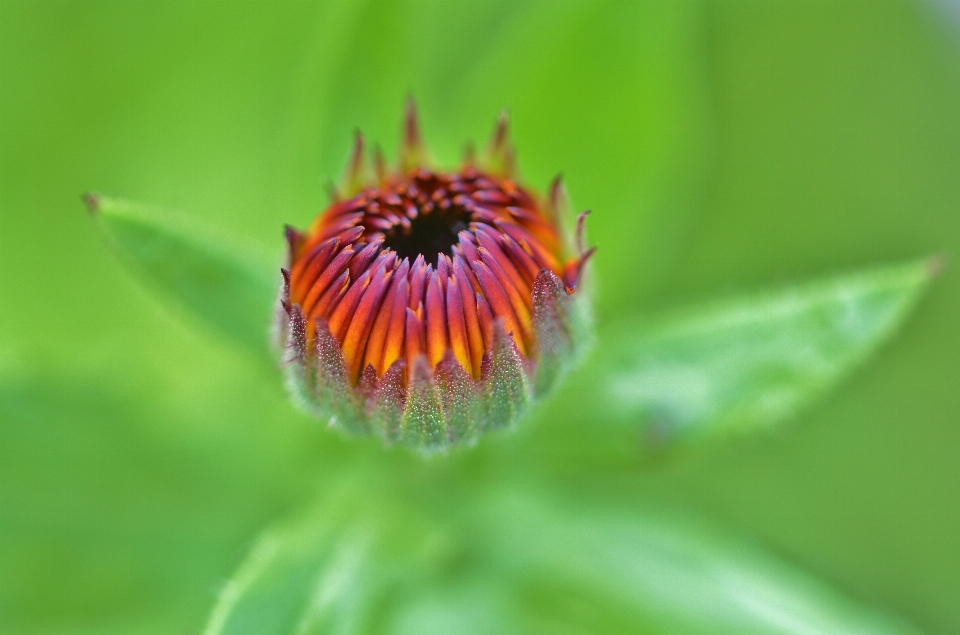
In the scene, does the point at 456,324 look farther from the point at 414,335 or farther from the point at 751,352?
the point at 751,352

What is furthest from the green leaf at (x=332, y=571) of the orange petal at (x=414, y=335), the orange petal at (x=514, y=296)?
the orange petal at (x=514, y=296)

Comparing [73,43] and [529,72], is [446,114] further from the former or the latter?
[73,43]

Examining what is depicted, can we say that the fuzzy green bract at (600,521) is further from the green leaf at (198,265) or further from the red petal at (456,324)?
the red petal at (456,324)

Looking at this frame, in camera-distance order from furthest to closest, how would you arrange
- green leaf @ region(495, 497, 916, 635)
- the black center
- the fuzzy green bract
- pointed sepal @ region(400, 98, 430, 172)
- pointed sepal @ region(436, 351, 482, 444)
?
1. green leaf @ region(495, 497, 916, 635)
2. the fuzzy green bract
3. pointed sepal @ region(400, 98, 430, 172)
4. the black center
5. pointed sepal @ region(436, 351, 482, 444)

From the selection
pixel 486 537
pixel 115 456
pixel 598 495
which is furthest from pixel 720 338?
pixel 115 456

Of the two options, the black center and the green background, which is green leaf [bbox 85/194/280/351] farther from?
the black center

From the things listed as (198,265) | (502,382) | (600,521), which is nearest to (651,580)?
(600,521)

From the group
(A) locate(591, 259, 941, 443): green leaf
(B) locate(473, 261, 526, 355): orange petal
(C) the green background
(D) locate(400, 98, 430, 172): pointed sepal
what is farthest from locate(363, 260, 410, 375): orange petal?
(A) locate(591, 259, 941, 443): green leaf
